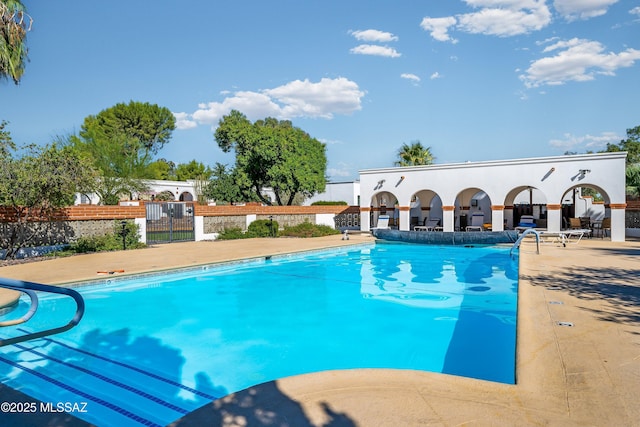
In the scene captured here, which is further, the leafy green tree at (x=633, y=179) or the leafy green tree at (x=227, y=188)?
the leafy green tree at (x=227, y=188)

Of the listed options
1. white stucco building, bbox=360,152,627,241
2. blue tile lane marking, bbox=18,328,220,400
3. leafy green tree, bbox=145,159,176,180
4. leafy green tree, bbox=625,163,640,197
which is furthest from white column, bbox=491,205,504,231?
leafy green tree, bbox=145,159,176,180

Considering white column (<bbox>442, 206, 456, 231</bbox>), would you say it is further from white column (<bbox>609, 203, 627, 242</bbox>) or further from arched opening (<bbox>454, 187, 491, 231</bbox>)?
white column (<bbox>609, 203, 627, 242</bbox>)

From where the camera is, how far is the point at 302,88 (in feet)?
168

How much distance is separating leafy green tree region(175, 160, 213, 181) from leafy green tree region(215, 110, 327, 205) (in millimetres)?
27843

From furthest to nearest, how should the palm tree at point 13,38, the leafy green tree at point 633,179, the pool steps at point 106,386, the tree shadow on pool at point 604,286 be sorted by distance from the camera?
the leafy green tree at point 633,179 < the palm tree at point 13,38 < the tree shadow on pool at point 604,286 < the pool steps at point 106,386

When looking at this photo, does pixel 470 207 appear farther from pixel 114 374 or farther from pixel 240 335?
pixel 114 374

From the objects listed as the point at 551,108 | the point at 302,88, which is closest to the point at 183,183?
the point at 302,88

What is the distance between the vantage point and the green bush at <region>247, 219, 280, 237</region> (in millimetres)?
23391

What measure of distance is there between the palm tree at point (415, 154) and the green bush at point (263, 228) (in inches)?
669

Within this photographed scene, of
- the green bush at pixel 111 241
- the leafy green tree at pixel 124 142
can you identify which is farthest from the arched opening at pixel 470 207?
the leafy green tree at pixel 124 142

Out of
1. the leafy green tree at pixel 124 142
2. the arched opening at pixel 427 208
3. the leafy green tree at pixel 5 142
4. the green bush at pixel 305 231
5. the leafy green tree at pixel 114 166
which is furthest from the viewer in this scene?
the leafy green tree at pixel 124 142

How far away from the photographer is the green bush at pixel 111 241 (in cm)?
1562

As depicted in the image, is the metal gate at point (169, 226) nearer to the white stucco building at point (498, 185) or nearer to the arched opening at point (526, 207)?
the white stucco building at point (498, 185)

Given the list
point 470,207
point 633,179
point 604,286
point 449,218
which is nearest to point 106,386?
point 604,286
